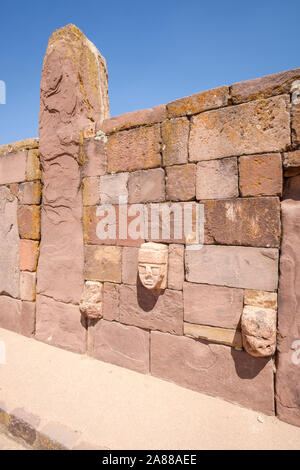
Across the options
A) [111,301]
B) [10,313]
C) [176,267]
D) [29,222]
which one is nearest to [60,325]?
[111,301]

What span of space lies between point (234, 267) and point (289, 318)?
73 centimetres

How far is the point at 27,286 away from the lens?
459cm

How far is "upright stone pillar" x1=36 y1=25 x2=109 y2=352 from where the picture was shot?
4.05 m

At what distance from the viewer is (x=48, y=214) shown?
434 cm

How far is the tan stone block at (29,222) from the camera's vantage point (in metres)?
4.47

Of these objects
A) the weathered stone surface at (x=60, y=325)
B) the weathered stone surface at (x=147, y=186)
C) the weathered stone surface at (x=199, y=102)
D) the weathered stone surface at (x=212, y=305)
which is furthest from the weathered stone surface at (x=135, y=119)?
the weathered stone surface at (x=60, y=325)

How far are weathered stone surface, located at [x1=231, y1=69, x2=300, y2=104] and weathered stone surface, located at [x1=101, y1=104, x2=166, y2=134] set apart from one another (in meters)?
0.91

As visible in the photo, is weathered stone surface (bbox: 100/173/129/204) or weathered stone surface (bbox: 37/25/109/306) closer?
weathered stone surface (bbox: 100/173/129/204)

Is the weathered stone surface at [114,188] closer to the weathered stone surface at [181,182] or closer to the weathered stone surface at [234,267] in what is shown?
the weathered stone surface at [181,182]

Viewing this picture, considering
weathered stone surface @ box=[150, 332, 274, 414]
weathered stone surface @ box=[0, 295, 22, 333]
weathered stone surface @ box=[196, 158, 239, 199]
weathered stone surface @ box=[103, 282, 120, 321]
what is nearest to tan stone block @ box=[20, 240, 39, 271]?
weathered stone surface @ box=[0, 295, 22, 333]

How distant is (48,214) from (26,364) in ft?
7.47

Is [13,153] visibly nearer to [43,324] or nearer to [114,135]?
[114,135]

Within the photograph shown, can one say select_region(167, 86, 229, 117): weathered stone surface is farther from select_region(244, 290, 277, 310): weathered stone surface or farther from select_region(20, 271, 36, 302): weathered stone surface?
select_region(20, 271, 36, 302): weathered stone surface

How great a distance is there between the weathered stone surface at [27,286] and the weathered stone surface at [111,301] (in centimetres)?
152
